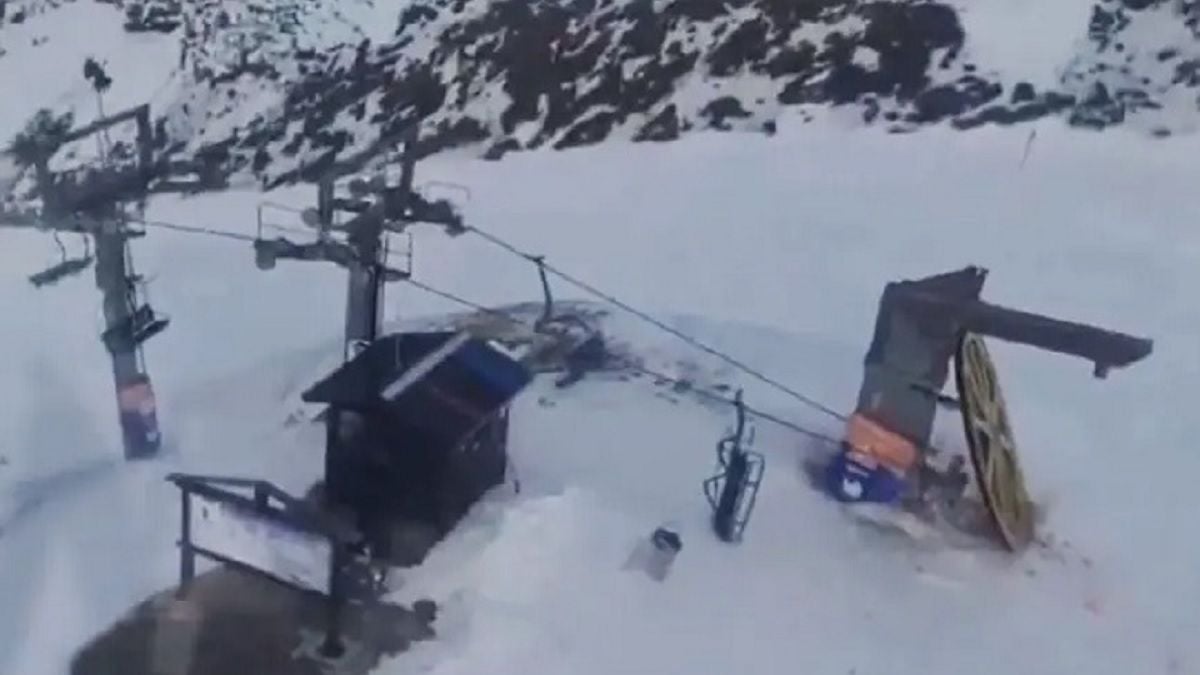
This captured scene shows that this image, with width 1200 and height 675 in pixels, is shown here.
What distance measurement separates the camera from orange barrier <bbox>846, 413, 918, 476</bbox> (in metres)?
2.25

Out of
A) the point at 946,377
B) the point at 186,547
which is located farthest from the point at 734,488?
the point at 186,547

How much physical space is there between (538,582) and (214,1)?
119 centimetres

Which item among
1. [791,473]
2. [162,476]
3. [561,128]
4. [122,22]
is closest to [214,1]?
[122,22]

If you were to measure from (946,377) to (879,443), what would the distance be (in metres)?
0.15

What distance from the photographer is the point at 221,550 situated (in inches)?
77.0

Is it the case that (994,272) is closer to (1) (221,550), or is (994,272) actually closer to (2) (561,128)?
(2) (561,128)

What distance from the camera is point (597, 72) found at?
249 cm

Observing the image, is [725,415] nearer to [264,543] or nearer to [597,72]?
[597,72]

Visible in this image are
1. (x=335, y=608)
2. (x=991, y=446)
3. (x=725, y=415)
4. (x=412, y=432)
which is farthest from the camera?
(x=725, y=415)

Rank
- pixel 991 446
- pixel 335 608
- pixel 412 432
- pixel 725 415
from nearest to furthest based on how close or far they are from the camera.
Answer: pixel 335 608 < pixel 412 432 < pixel 991 446 < pixel 725 415

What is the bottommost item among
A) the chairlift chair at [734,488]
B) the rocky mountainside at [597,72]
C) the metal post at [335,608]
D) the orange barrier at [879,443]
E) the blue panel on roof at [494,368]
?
the metal post at [335,608]

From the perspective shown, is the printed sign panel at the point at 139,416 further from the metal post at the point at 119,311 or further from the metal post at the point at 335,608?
the metal post at the point at 335,608

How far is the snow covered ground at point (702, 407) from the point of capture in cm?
202

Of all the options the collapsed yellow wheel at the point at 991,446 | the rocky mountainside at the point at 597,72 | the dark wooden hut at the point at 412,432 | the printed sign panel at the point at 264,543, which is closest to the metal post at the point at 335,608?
the printed sign panel at the point at 264,543
